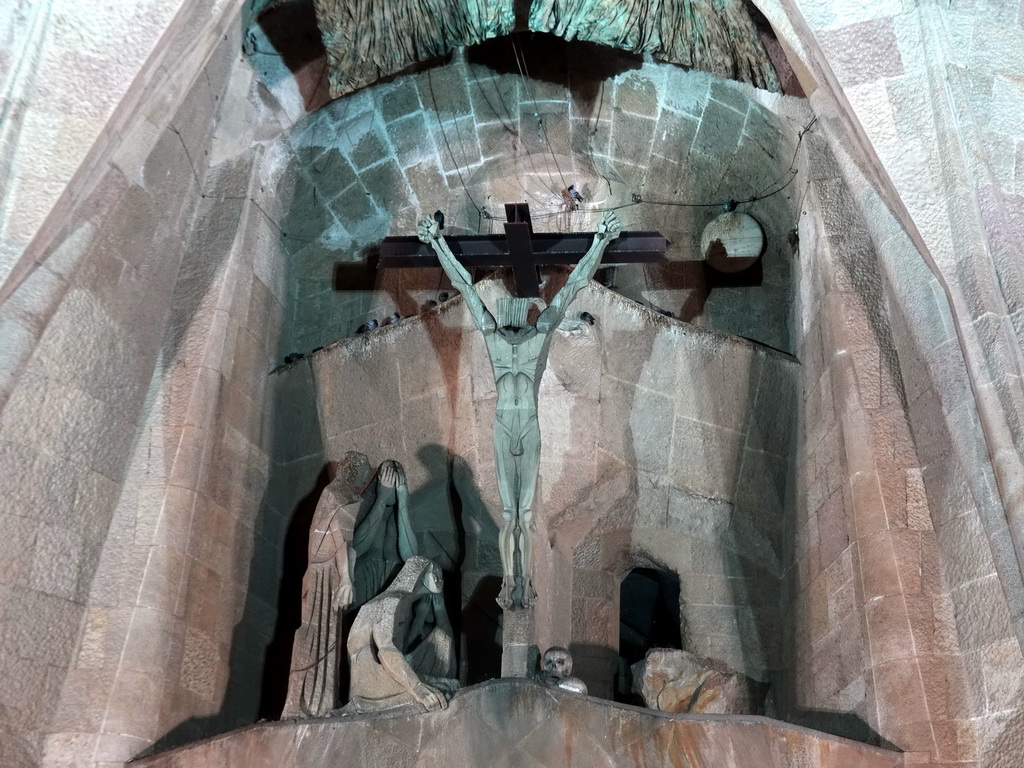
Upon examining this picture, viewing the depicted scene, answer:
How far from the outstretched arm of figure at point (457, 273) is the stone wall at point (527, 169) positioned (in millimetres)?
1612

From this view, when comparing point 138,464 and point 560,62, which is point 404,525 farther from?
point 560,62

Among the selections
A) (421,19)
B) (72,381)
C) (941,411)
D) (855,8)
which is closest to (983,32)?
(855,8)

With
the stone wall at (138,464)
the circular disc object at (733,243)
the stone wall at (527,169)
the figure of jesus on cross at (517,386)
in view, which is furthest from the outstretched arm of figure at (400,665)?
the circular disc object at (733,243)

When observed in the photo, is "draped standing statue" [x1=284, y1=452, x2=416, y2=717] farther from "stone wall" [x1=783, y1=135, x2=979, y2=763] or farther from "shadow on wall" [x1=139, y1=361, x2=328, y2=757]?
"stone wall" [x1=783, y1=135, x2=979, y2=763]

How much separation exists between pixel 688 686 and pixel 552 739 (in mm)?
1042

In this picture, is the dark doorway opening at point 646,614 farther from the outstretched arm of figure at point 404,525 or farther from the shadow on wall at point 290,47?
the shadow on wall at point 290,47

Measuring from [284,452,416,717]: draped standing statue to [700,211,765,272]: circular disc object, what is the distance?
2744 mm

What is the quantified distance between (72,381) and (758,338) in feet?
13.2

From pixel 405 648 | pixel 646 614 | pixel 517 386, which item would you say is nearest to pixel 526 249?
pixel 517 386

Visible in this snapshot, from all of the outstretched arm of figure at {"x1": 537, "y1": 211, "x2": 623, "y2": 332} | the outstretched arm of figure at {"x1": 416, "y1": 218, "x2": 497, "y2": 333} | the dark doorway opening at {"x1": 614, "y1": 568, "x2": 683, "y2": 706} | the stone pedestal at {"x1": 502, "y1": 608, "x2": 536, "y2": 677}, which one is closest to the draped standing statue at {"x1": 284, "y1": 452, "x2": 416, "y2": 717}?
the stone pedestal at {"x1": 502, "y1": 608, "x2": 536, "y2": 677}

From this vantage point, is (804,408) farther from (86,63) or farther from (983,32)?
(86,63)

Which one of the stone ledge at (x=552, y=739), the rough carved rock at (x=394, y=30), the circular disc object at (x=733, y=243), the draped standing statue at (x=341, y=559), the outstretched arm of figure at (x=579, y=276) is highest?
the rough carved rock at (x=394, y=30)

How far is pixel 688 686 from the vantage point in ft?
20.7

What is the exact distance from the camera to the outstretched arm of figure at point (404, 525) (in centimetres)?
655
